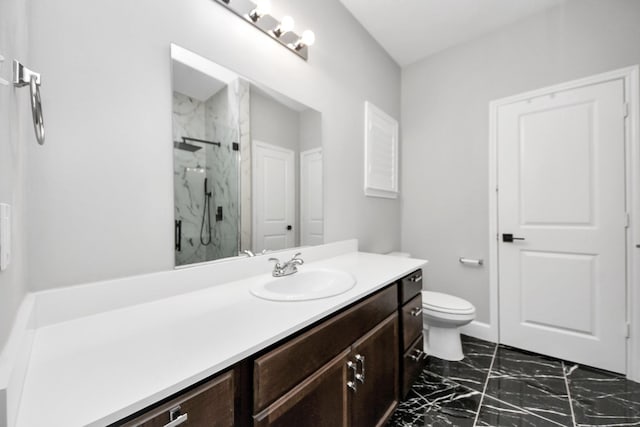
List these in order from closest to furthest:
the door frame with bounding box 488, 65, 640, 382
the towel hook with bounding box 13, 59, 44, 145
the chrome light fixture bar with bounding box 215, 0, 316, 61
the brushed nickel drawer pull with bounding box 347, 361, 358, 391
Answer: the towel hook with bounding box 13, 59, 44, 145 < the brushed nickel drawer pull with bounding box 347, 361, 358, 391 < the chrome light fixture bar with bounding box 215, 0, 316, 61 < the door frame with bounding box 488, 65, 640, 382

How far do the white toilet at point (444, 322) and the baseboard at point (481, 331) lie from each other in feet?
1.39

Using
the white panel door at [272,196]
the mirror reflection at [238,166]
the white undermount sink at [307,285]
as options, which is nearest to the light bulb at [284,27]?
the mirror reflection at [238,166]

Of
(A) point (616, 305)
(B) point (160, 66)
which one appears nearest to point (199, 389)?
(B) point (160, 66)

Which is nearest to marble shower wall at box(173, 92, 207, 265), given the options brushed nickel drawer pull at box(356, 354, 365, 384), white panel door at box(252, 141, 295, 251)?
white panel door at box(252, 141, 295, 251)

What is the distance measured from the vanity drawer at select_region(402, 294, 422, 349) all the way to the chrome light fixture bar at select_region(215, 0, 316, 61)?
5.41ft

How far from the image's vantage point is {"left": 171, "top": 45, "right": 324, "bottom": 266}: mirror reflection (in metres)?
1.10

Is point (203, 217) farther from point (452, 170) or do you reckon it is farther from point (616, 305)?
point (616, 305)

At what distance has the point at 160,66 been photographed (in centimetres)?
102

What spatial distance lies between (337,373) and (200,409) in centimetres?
54

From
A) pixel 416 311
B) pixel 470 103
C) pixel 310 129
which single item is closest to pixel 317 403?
pixel 416 311

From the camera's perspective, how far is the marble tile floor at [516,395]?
145cm

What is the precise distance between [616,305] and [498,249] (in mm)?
763

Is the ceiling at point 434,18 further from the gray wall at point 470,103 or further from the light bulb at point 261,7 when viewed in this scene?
the light bulb at point 261,7

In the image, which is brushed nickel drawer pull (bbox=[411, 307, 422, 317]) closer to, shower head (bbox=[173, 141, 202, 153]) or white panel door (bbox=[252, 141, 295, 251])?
white panel door (bbox=[252, 141, 295, 251])
